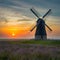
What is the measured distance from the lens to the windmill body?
8581cm

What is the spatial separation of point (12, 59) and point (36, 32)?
69.5 m

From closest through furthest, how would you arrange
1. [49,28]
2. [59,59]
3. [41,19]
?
1. [59,59]
2. [41,19]
3. [49,28]

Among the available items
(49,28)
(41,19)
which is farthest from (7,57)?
(49,28)

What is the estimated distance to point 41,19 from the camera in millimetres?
87375

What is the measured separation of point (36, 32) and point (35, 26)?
194cm

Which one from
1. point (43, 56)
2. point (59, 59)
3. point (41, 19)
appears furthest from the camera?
point (41, 19)

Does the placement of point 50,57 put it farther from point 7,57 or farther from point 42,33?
point 42,33

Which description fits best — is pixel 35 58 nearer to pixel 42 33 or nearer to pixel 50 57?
pixel 50 57

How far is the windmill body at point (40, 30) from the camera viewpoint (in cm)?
8581

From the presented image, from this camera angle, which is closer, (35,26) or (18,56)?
(18,56)

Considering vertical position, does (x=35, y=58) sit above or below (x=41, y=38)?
above

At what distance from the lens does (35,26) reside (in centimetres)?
8969

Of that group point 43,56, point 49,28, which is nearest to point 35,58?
point 43,56

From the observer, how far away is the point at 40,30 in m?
87.8
